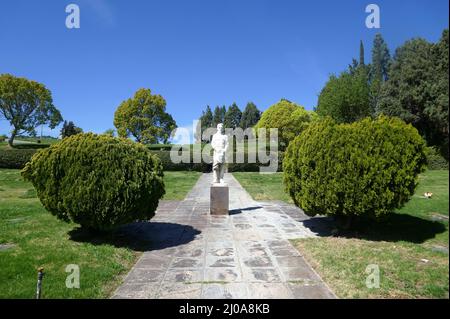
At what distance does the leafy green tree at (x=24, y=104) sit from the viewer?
37.4 metres

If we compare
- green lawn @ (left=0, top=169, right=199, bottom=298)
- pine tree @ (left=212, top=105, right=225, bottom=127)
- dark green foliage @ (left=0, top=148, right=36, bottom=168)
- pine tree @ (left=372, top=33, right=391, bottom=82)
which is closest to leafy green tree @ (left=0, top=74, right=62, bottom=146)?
dark green foliage @ (left=0, top=148, right=36, bottom=168)

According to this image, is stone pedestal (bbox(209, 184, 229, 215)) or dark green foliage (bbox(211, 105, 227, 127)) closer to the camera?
stone pedestal (bbox(209, 184, 229, 215))

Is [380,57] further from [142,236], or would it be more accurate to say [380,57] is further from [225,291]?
[225,291]

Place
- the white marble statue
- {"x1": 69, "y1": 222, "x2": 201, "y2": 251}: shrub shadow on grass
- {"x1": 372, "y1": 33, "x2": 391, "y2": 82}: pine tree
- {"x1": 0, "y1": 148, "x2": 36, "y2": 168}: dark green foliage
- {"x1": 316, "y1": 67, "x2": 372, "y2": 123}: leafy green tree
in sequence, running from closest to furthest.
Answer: {"x1": 69, "y1": 222, "x2": 201, "y2": 251}: shrub shadow on grass, the white marble statue, {"x1": 0, "y1": 148, "x2": 36, "y2": 168}: dark green foliage, {"x1": 316, "y1": 67, "x2": 372, "y2": 123}: leafy green tree, {"x1": 372, "y1": 33, "x2": 391, "y2": 82}: pine tree

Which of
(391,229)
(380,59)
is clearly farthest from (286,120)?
(391,229)

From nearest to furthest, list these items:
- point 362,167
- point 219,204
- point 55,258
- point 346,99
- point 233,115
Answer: point 55,258, point 362,167, point 219,204, point 346,99, point 233,115

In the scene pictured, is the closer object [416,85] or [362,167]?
[362,167]

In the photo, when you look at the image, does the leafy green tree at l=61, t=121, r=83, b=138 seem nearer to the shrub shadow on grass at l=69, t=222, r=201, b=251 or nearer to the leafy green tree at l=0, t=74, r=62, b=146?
the leafy green tree at l=0, t=74, r=62, b=146

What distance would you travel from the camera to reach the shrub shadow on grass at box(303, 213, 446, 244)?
21.7 feet

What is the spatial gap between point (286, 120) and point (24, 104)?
31317 mm

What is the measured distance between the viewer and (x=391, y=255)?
17.9 ft

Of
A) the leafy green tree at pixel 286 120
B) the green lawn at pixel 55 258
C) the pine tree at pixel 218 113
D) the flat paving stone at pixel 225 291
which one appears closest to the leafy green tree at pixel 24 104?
the leafy green tree at pixel 286 120

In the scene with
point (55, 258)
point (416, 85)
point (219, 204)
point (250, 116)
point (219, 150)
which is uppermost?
point (250, 116)

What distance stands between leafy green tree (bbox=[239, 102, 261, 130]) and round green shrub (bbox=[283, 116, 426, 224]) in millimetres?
71239
